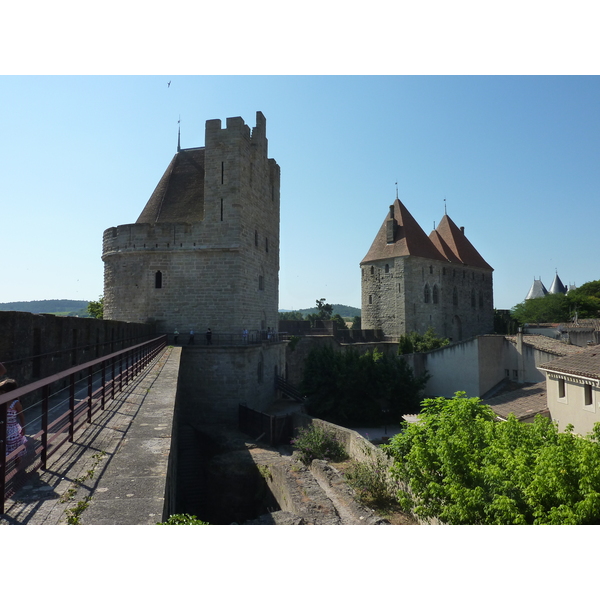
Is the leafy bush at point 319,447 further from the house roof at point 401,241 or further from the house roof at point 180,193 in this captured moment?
the house roof at point 401,241

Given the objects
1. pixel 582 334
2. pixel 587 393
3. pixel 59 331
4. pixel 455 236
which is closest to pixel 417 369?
pixel 582 334

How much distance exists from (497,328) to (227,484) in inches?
1818

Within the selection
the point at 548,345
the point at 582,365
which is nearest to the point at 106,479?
the point at 582,365

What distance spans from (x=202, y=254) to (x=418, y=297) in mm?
26004

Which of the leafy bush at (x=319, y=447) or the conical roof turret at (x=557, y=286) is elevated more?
the conical roof turret at (x=557, y=286)

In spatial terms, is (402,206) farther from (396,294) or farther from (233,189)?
(233,189)

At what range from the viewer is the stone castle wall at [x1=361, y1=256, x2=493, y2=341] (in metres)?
40.6

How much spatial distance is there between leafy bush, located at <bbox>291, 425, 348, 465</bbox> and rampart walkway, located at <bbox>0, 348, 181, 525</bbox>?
8.18m

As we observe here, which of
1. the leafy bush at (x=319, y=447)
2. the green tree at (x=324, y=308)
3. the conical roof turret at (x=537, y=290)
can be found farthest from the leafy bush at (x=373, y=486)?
the conical roof turret at (x=537, y=290)

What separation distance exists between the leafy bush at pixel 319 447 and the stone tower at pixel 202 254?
6.97m

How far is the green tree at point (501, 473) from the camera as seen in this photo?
5.62m

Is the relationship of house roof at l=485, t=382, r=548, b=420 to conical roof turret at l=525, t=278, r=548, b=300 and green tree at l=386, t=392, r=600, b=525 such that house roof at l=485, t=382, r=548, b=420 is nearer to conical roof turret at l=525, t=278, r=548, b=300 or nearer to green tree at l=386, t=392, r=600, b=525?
green tree at l=386, t=392, r=600, b=525

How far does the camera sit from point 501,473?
627cm

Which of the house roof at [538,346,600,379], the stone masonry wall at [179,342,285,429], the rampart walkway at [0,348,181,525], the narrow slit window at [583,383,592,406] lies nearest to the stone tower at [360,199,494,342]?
the stone masonry wall at [179,342,285,429]
